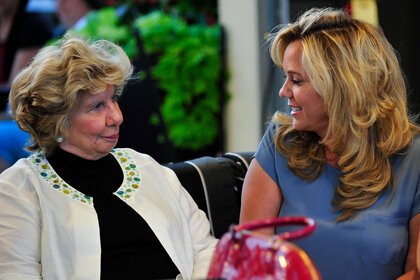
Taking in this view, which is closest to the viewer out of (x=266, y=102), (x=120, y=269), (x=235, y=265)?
(x=235, y=265)

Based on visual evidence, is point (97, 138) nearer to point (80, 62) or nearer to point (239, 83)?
point (80, 62)

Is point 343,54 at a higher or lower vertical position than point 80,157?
higher

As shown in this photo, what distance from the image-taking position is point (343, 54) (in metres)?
1.87

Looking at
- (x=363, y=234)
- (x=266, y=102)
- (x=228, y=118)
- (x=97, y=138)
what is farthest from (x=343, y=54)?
(x=228, y=118)

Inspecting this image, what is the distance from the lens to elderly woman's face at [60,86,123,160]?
188 cm

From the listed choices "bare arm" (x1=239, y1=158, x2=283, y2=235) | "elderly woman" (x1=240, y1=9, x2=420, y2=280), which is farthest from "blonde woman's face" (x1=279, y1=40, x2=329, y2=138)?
"bare arm" (x1=239, y1=158, x2=283, y2=235)

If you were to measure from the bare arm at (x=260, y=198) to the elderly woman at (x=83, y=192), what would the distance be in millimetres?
163

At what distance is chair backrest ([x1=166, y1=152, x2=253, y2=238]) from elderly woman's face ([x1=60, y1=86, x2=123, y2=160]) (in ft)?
1.14

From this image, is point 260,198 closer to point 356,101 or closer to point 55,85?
point 356,101

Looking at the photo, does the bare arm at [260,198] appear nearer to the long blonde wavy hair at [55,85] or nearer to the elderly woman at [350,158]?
the elderly woman at [350,158]

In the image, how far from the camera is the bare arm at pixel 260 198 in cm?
199

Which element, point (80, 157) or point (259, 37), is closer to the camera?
point (80, 157)

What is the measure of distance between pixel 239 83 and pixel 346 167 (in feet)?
10.3

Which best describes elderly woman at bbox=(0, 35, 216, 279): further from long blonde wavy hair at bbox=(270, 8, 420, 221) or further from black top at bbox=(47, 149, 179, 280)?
long blonde wavy hair at bbox=(270, 8, 420, 221)
